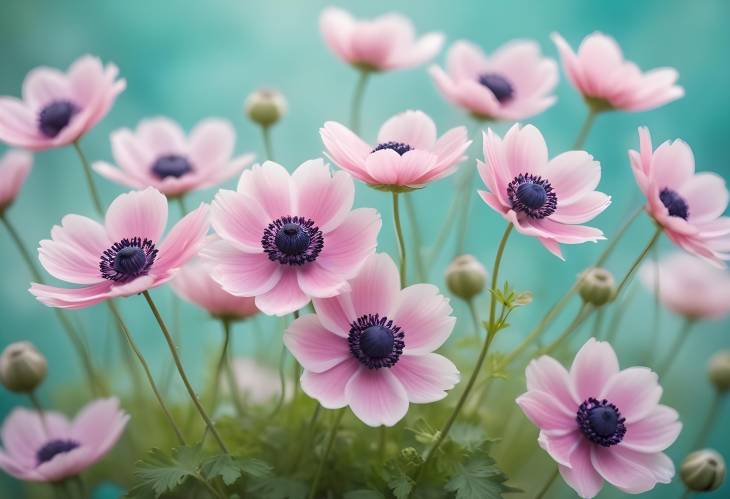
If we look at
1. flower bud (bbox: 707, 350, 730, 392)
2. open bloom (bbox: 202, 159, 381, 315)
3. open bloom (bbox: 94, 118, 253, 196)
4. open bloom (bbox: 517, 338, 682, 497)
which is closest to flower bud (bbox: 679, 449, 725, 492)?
open bloom (bbox: 517, 338, 682, 497)

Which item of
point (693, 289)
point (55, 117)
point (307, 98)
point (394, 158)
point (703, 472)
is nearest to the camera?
point (394, 158)

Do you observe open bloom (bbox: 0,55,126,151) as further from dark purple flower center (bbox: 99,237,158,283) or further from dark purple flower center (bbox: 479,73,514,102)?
dark purple flower center (bbox: 479,73,514,102)

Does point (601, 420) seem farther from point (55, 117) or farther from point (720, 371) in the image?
point (55, 117)

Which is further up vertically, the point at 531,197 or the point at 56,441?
the point at 531,197

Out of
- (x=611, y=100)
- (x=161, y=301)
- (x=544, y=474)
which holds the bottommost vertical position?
(x=161, y=301)

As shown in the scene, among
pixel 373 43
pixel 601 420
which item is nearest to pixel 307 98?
pixel 373 43

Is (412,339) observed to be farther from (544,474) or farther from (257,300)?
(544,474)

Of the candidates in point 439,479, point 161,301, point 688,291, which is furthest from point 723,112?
point 439,479
